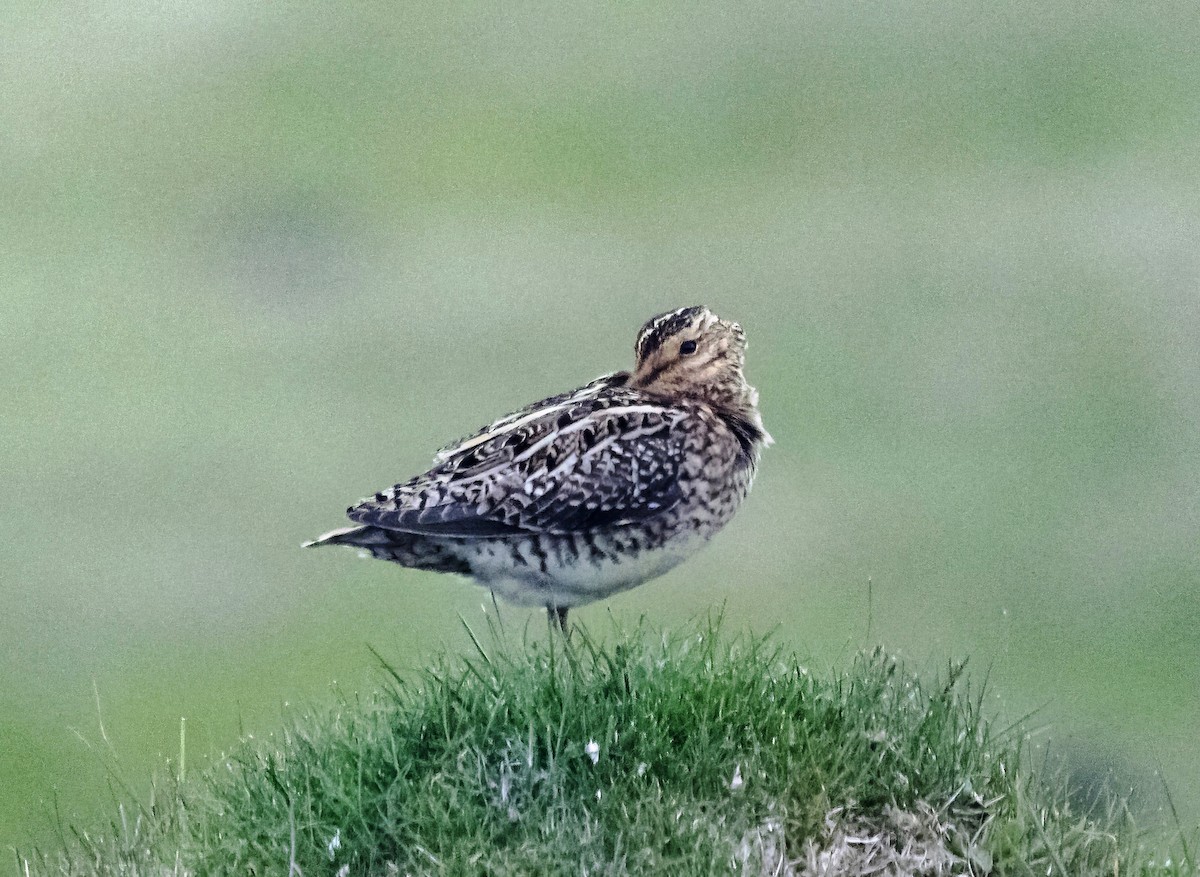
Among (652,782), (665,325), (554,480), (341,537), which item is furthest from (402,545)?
(652,782)

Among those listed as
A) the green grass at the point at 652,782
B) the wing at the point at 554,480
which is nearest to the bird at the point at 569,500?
the wing at the point at 554,480

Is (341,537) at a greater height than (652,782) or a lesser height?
greater

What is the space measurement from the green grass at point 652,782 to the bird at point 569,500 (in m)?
0.50

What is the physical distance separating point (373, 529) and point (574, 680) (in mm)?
994

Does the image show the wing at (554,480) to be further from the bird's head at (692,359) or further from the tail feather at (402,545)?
the bird's head at (692,359)

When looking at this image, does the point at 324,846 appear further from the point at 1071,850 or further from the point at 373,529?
the point at 1071,850

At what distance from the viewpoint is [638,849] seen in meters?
3.33

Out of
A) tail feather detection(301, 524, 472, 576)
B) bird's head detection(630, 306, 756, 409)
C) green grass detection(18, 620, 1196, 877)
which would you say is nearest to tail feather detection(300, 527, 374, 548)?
tail feather detection(301, 524, 472, 576)

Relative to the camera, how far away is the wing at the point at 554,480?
4.21m

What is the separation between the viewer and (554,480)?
426 cm

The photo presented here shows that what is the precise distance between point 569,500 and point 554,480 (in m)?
0.08

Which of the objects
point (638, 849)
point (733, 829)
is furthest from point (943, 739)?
point (638, 849)

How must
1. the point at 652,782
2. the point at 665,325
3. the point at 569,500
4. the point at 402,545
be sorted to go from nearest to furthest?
1. the point at 652,782
2. the point at 569,500
3. the point at 402,545
4. the point at 665,325

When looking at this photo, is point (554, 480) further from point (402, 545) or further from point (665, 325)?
point (665, 325)
